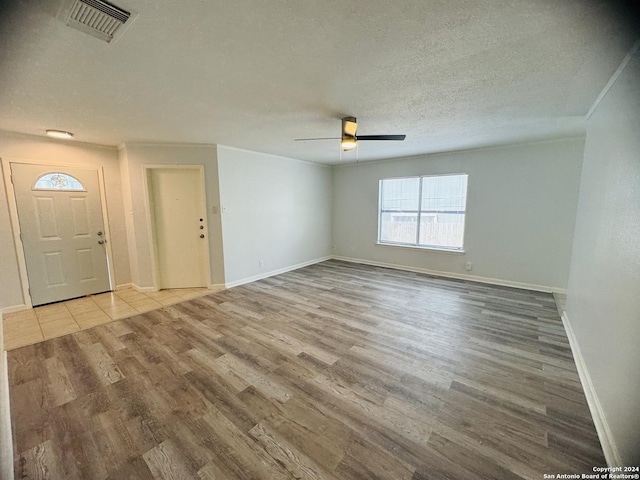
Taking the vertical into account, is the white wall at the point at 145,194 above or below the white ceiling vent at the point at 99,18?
below

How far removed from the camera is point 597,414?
171 cm

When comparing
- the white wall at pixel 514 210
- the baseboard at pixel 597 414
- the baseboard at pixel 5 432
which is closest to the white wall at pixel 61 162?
the baseboard at pixel 5 432

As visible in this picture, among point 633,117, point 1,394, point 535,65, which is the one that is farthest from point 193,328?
point 633,117

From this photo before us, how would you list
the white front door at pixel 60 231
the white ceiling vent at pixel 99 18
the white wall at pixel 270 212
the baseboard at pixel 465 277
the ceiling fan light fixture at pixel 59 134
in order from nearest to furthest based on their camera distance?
the white ceiling vent at pixel 99 18 < the ceiling fan light fixture at pixel 59 134 < the white front door at pixel 60 231 < the baseboard at pixel 465 277 < the white wall at pixel 270 212

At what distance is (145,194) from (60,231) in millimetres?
1302

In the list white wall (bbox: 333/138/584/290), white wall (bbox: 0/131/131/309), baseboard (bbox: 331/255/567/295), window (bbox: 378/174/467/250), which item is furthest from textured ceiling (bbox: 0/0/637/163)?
baseboard (bbox: 331/255/567/295)

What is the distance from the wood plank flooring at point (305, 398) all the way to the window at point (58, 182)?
239 centimetres

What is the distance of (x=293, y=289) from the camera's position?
14.7ft

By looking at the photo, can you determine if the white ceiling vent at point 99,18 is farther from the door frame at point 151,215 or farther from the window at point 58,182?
the window at point 58,182

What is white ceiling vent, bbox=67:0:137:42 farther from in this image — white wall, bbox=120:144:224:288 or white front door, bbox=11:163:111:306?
white front door, bbox=11:163:111:306

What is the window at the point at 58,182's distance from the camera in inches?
146

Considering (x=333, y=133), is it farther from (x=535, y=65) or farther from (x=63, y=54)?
(x=63, y=54)

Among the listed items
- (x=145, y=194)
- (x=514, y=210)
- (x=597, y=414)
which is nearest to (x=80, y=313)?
(x=145, y=194)

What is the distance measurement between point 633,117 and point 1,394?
4.92 metres
